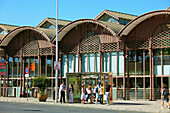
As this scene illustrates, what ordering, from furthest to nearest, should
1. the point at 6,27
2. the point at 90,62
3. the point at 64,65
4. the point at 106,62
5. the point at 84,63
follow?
1. the point at 6,27
2. the point at 64,65
3. the point at 84,63
4. the point at 90,62
5. the point at 106,62

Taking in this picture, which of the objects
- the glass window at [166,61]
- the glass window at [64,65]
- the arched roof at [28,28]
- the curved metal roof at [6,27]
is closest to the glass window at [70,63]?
the glass window at [64,65]

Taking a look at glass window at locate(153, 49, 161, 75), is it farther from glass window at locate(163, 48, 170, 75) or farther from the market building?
glass window at locate(163, 48, 170, 75)

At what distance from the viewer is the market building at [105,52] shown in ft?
102

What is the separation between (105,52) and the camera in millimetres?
34906

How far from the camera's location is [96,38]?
35375 millimetres

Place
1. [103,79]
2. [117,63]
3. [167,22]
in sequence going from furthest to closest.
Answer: [117,63]
[167,22]
[103,79]

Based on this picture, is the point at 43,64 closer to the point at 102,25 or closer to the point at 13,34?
the point at 13,34

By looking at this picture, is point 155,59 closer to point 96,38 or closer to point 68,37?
point 96,38

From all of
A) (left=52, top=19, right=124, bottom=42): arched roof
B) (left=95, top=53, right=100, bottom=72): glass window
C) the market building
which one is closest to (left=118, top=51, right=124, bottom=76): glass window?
the market building

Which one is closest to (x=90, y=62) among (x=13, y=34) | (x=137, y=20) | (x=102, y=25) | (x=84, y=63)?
(x=84, y=63)

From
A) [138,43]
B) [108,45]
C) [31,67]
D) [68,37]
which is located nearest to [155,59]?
[138,43]

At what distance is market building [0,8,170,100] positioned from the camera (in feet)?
102

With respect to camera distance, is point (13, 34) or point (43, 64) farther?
point (13, 34)

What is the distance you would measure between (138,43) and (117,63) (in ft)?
9.41
